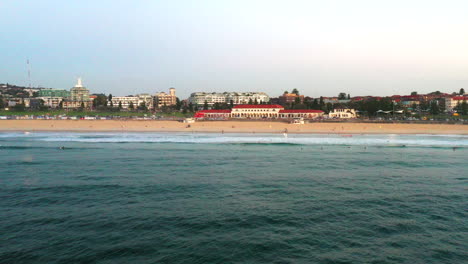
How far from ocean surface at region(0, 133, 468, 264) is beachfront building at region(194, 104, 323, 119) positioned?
224 feet

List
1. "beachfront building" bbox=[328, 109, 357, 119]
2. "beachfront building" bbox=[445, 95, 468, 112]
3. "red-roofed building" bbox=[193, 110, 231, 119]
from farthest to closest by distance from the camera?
"beachfront building" bbox=[445, 95, 468, 112] → "red-roofed building" bbox=[193, 110, 231, 119] → "beachfront building" bbox=[328, 109, 357, 119]

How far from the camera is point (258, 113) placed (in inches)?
4026

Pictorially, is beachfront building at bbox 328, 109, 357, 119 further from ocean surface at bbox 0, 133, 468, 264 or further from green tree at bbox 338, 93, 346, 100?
green tree at bbox 338, 93, 346, 100

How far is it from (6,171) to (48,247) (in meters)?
14.4

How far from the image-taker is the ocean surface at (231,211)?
10039 mm

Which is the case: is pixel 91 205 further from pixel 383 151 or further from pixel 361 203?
pixel 383 151

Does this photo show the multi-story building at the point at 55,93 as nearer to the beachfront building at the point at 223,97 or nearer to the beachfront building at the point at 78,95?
the beachfront building at the point at 78,95

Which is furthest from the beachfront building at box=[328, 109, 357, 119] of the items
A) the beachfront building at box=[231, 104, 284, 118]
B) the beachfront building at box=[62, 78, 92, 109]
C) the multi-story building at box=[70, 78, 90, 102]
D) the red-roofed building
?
the multi-story building at box=[70, 78, 90, 102]

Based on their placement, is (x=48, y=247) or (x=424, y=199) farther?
(x=424, y=199)

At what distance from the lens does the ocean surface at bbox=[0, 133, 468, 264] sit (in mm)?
10039

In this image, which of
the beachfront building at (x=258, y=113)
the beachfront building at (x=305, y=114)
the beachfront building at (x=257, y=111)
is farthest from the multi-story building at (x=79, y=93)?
the beachfront building at (x=305, y=114)

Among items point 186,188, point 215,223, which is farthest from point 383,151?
point 215,223

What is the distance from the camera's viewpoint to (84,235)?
1110 centimetres

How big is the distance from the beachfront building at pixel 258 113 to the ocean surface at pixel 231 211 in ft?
224
